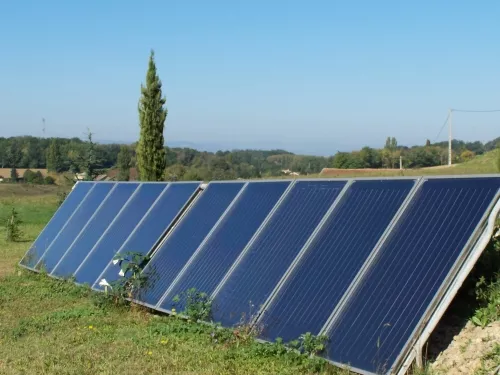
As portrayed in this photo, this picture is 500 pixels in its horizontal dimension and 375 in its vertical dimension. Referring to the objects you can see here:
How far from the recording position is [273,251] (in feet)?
21.2

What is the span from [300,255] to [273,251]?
504 millimetres

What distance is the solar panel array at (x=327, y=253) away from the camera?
4730 millimetres

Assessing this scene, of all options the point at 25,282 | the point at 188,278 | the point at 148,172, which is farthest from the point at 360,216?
the point at 148,172

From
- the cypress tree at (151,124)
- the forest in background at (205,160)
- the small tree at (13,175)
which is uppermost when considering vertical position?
the cypress tree at (151,124)

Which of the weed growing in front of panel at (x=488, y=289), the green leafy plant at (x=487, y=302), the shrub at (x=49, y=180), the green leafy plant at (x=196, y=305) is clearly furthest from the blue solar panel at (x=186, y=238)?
the shrub at (x=49, y=180)

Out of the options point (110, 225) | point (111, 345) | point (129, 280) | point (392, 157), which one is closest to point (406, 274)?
point (111, 345)

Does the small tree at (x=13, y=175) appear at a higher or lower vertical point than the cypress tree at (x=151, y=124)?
lower

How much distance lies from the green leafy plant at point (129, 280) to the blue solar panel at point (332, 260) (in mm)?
2660

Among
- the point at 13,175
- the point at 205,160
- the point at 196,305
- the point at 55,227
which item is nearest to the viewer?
the point at 196,305

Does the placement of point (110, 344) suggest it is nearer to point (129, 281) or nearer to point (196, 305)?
point (196, 305)

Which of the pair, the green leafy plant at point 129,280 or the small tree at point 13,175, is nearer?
the green leafy plant at point 129,280

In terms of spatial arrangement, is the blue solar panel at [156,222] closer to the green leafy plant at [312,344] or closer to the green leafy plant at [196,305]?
the green leafy plant at [196,305]

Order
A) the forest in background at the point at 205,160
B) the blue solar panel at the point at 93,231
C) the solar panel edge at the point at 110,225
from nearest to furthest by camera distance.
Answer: the solar panel edge at the point at 110,225, the blue solar panel at the point at 93,231, the forest in background at the point at 205,160

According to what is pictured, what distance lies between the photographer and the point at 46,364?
5566 millimetres
